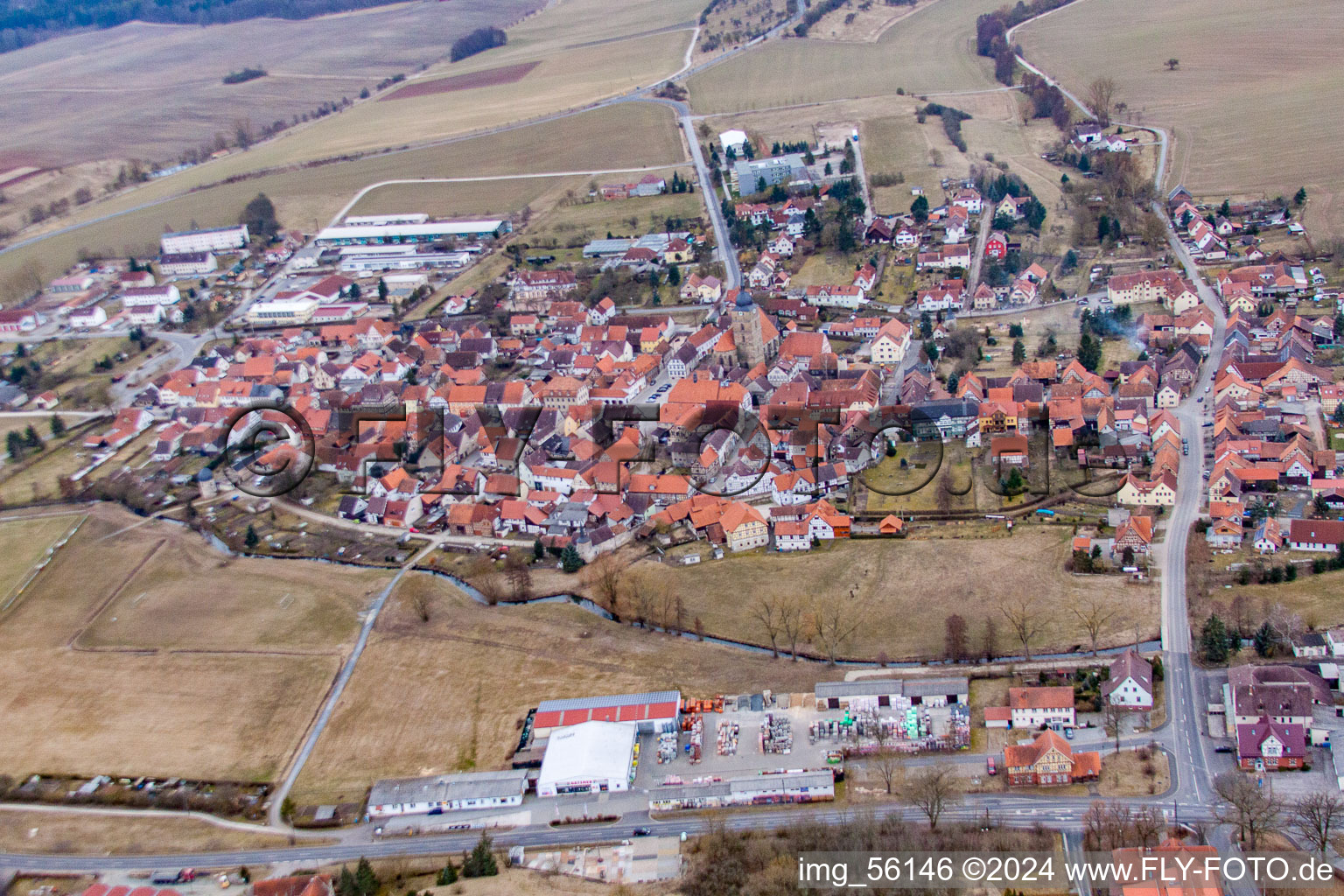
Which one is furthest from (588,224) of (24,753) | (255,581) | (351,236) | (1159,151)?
(24,753)

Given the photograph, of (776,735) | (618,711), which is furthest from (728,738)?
(618,711)

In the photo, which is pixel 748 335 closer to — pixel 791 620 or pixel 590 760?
pixel 791 620

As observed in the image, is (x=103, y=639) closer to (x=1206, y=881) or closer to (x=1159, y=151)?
(x=1206, y=881)

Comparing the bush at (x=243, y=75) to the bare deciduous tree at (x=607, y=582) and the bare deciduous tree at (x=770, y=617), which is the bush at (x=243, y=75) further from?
the bare deciduous tree at (x=770, y=617)

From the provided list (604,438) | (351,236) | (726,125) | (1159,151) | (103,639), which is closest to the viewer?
(103,639)

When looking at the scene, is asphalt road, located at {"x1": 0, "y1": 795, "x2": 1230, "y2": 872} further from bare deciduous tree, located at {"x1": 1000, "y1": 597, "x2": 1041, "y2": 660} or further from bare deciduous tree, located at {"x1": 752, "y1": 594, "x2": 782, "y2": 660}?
bare deciduous tree, located at {"x1": 752, "y1": 594, "x2": 782, "y2": 660}

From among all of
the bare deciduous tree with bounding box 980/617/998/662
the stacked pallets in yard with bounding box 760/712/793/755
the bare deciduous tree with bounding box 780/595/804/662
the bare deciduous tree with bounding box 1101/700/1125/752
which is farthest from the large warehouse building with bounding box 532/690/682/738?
the bare deciduous tree with bounding box 1101/700/1125/752

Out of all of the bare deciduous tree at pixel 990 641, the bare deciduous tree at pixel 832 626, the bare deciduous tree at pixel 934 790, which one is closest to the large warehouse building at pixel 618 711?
the bare deciduous tree at pixel 832 626
